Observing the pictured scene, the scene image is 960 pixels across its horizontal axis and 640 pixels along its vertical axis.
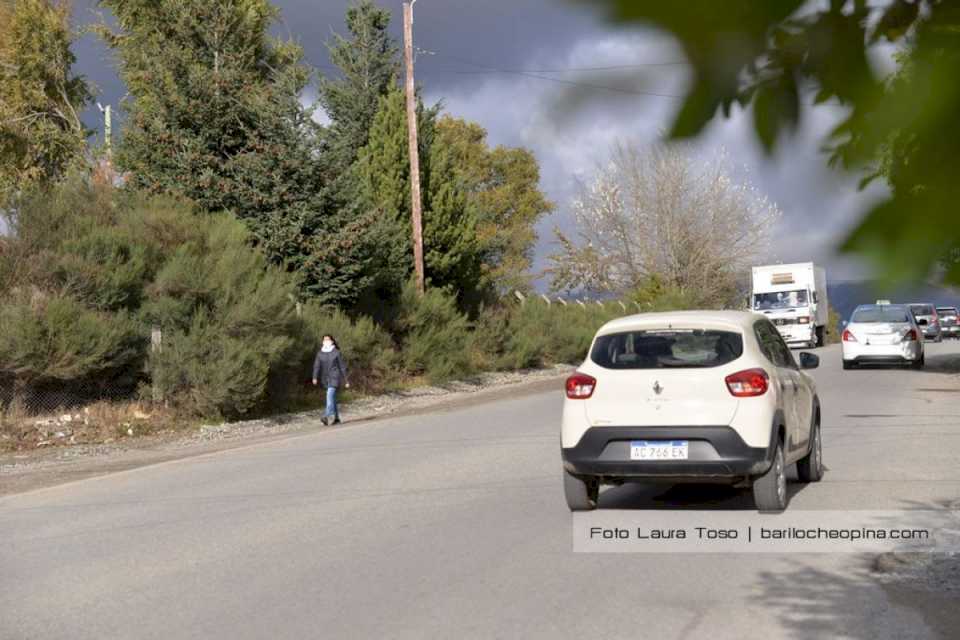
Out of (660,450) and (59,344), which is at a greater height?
(59,344)

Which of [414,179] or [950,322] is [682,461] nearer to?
[414,179]

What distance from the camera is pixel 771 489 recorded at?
8922mm

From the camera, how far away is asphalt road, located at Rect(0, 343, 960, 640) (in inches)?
237

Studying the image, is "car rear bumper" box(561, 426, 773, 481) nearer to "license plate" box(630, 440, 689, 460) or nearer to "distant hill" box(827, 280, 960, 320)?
"license plate" box(630, 440, 689, 460)

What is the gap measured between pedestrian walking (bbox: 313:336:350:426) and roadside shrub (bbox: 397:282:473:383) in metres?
7.26

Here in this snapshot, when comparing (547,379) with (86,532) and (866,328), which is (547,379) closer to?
(866,328)

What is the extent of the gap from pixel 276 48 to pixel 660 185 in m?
38.9

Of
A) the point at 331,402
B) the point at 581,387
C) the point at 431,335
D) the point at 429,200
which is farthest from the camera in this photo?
the point at 429,200

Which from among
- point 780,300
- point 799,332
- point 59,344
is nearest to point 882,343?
point 799,332

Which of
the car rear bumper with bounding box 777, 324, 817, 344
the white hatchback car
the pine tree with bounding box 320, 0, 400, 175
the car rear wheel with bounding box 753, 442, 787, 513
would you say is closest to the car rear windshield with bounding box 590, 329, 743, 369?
the white hatchback car

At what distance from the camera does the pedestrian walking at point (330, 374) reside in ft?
65.8

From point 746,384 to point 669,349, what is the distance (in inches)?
27.2

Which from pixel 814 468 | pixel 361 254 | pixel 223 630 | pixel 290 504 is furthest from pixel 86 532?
pixel 361 254

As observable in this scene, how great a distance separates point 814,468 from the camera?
10.9m
